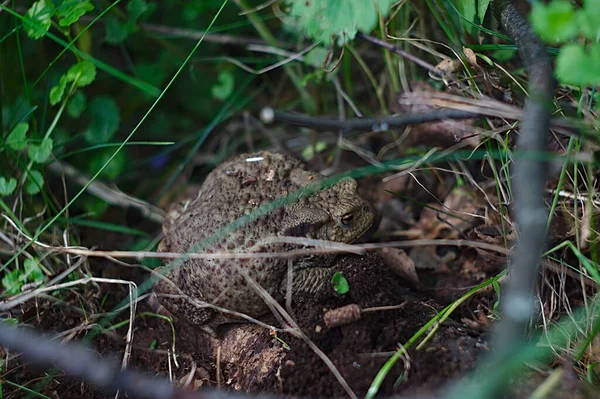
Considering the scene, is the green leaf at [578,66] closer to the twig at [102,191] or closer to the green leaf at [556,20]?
the green leaf at [556,20]

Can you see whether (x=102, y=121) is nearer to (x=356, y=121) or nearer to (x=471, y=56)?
(x=356, y=121)

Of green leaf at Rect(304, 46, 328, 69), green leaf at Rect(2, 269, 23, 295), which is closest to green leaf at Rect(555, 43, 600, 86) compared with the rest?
green leaf at Rect(304, 46, 328, 69)

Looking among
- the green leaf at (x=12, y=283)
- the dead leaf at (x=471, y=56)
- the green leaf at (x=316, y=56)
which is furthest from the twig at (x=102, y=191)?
the dead leaf at (x=471, y=56)

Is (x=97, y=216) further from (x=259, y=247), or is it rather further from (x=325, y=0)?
(x=325, y=0)

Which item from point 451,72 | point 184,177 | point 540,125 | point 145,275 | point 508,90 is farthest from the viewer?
point 184,177

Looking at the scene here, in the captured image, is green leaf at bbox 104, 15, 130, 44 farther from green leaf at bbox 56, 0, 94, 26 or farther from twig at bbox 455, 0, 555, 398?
twig at bbox 455, 0, 555, 398

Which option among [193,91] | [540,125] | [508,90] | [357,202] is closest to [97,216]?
[193,91]

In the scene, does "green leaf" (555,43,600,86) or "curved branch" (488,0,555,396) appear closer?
"curved branch" (488,0,555,396)
